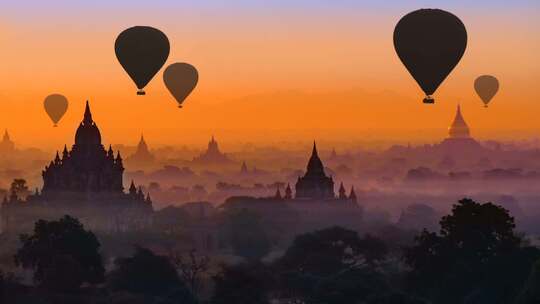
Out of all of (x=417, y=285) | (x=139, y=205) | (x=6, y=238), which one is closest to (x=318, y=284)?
(x=417, y=285)

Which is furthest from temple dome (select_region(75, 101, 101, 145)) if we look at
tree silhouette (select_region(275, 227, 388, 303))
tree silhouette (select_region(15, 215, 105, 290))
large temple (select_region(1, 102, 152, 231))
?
tree silhouette (select_region(15, 215, 105, 290))

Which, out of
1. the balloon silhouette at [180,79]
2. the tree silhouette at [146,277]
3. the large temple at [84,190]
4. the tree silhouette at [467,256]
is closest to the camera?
the tree silhouette at [467,256]

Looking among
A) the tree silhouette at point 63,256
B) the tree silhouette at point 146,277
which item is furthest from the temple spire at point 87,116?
the tree silhouette at point 146,277

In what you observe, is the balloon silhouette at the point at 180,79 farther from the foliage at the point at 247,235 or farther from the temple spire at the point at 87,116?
the temple spire at the point at 87,116

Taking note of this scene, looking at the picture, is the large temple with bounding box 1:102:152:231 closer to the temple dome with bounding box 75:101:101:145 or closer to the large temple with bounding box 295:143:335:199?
the temple dome with bounding box 75:101:101:145

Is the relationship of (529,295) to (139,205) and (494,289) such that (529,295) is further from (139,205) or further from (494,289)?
(139,205)

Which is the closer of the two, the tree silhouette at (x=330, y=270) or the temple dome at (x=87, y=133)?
the tree silhouette at (x=330, y=270)

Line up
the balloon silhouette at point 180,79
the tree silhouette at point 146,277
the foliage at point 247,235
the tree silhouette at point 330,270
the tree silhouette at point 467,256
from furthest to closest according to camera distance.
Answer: the foliage at point 247,235 → the balloon silhouette at point 180,79 → the tree silhouette at point 146,277 → the tree silhouette at point 330,270 → the tree silhouette at point 467,256
